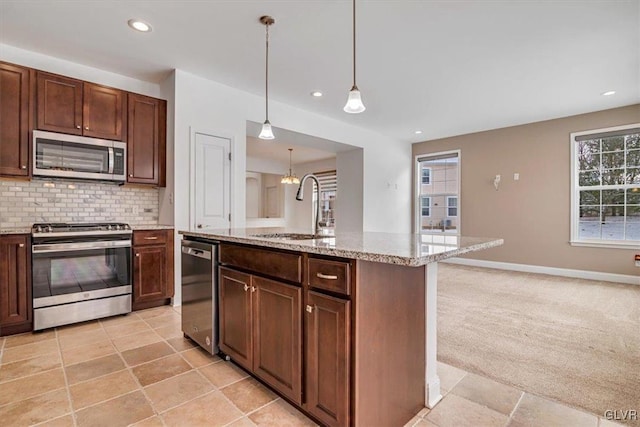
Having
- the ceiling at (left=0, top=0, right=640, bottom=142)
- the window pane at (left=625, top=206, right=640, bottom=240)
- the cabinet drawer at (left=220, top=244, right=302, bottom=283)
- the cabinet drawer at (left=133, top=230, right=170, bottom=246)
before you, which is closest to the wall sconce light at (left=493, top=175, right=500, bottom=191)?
the ceiling at (left=0, top=0, right=640, bottom=142)

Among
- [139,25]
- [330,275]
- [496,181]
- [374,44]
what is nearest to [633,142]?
[496,181]

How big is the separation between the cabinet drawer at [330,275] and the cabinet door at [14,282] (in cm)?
274

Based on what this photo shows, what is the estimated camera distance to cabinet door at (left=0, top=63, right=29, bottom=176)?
2723 millimetres

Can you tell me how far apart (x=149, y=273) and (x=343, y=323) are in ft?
8.95

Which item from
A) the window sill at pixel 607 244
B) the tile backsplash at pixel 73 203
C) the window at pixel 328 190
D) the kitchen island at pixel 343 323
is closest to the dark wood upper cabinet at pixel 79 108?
the tile backsplash at pixel 73 203

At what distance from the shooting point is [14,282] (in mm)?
2586

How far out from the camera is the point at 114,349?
237cm

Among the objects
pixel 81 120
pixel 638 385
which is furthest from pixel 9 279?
pixel 638 385

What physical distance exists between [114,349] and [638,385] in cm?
356

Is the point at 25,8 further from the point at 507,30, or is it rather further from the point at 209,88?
the point at 507,30

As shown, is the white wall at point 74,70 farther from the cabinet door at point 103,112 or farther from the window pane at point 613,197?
the window pane at point 613,197

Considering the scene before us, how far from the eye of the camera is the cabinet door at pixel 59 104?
2.90 metres

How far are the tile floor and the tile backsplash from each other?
4.17ft

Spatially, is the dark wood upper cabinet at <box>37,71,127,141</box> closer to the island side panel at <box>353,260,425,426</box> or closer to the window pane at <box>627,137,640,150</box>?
the island side panel at <box>353,260,425,426</box>
